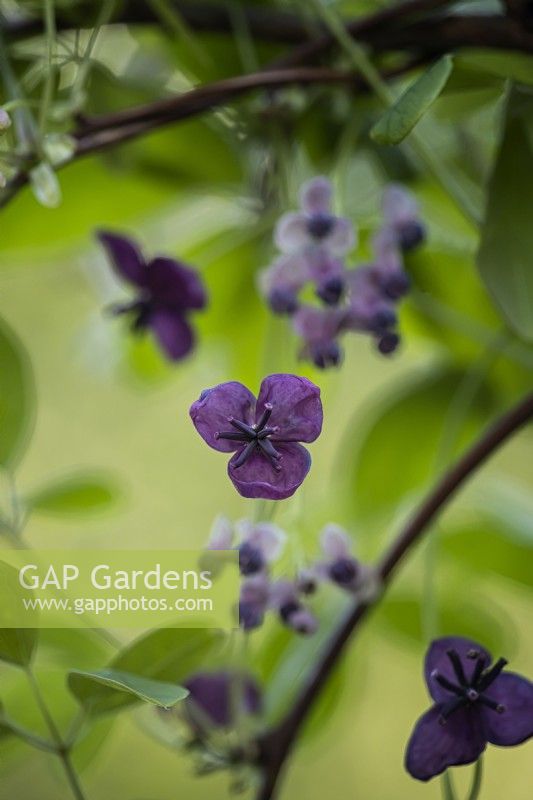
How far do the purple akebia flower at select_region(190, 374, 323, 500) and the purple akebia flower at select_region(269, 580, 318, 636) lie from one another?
3.6 inches

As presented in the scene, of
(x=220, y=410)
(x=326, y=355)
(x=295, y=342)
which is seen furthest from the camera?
(x=295, y=342)

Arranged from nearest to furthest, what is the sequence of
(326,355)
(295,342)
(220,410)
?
(220,410), (326,355), (295,342)

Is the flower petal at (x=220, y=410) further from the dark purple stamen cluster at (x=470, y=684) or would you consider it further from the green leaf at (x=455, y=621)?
the green leaf at (x=455, y=621)

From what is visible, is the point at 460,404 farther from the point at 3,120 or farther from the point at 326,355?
the point at 3,120

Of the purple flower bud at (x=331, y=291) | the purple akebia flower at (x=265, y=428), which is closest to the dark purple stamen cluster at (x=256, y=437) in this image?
the purple akebia flower at (x=265, y=428)

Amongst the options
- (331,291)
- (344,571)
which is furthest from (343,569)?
(331,291)

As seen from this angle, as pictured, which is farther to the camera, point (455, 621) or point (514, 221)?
point (455, 621)

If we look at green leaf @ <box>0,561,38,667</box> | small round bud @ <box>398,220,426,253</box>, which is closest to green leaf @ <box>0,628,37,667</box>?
green leaf @ <box>0,561,38,667</box>

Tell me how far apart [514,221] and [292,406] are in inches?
5.6

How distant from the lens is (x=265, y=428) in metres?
0.27

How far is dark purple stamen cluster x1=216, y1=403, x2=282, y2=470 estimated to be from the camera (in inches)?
10.5

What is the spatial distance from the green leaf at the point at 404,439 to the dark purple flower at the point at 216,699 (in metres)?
0.13

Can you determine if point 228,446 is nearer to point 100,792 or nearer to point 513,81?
point 513,81

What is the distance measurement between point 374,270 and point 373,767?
0.88m
